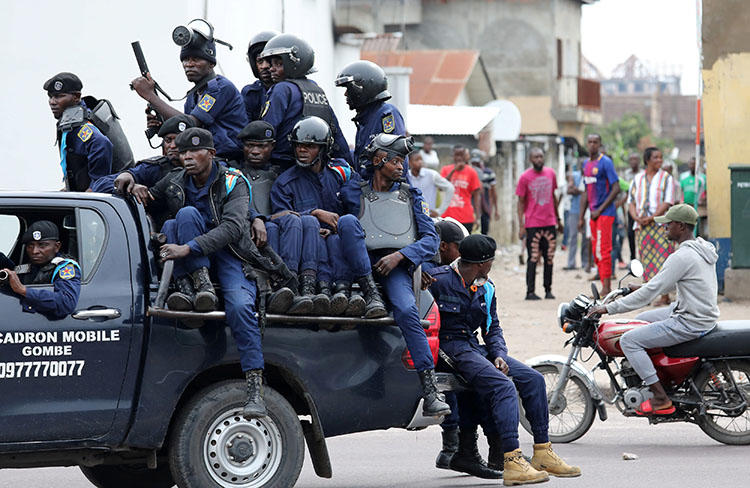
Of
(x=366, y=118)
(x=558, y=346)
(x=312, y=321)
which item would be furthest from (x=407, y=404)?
(x=558, y=346)

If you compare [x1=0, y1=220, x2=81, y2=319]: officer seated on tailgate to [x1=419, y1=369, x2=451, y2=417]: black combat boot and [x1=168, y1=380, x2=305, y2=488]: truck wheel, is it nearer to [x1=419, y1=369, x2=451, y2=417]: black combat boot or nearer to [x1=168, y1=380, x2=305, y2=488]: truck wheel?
[x1=168, y1=380, x2=305, y2=488]: truck wheel

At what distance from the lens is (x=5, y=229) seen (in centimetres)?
687

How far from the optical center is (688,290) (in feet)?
29.7

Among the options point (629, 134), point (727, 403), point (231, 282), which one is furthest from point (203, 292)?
point (629, 134)

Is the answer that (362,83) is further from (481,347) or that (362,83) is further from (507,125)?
(507,125)

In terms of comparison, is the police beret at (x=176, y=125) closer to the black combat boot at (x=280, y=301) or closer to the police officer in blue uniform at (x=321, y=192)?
the police officer in blue uniform at (x=321, y=192)

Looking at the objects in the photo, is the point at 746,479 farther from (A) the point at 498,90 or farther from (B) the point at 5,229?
(A) the point at 498,90

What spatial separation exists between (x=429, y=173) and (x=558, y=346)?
462 cm

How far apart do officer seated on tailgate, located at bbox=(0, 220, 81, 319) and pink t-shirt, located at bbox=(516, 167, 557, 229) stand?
35.2 feet

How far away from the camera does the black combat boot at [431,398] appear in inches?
271

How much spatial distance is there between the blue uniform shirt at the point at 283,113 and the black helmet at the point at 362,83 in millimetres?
356

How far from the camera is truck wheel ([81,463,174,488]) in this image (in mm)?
7578

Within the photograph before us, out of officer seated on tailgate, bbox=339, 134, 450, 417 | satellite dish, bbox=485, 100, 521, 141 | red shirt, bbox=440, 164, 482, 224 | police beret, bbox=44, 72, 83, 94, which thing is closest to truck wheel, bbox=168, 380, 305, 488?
officer seated on tailgate, bbox=339, 134, 450, 417

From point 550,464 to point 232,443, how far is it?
2008 millimetres
